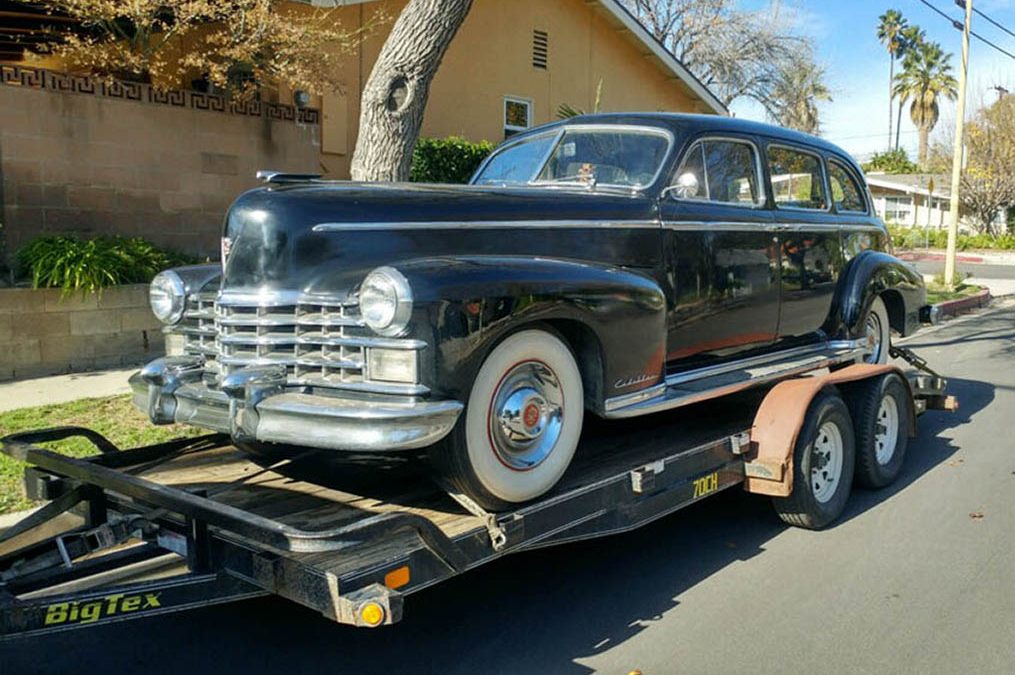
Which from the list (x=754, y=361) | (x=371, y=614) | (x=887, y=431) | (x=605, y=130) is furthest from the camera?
(x=887, y=431)

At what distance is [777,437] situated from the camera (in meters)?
4.93

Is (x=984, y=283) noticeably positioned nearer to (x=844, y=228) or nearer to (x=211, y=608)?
(x=844, y=228)

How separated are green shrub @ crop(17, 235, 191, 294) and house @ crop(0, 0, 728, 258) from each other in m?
0.56

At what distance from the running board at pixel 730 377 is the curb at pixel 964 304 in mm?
10683

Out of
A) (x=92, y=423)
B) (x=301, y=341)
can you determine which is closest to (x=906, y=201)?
(x=92, y=423)

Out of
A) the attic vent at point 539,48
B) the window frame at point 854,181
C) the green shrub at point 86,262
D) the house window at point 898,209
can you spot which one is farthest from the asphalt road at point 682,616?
the house window at point 898,209

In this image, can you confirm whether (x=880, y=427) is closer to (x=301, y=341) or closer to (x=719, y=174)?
(x=719, y=174)

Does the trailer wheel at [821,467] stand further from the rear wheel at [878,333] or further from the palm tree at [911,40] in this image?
the palm tree at [911,40]

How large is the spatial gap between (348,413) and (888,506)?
4.02 m

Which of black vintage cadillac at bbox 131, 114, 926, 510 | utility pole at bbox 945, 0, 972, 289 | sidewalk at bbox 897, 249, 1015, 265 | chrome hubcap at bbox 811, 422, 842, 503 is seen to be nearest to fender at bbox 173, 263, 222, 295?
black vintage cadillac at bbox 131, 114, 926, 510

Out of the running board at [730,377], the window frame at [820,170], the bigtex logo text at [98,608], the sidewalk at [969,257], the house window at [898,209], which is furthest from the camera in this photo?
the house window at [898,209]

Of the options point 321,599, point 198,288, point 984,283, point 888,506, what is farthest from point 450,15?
point 984,283

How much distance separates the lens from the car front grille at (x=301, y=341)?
11.4ft

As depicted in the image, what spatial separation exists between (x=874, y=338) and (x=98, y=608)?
6.00 m
